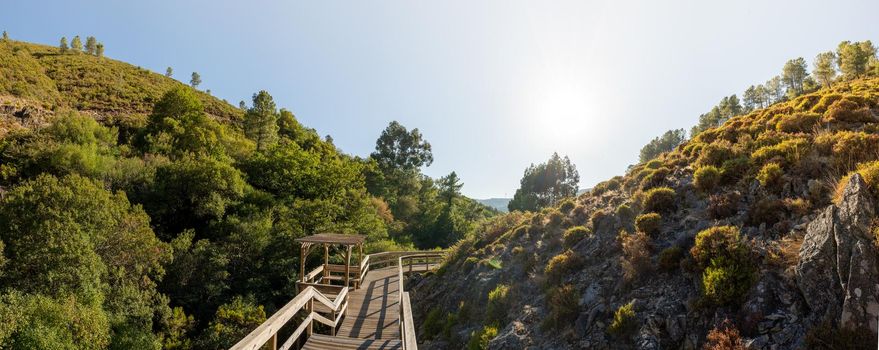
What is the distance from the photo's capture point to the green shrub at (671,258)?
955 centimetres

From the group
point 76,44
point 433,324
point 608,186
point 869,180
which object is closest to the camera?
point 869,180

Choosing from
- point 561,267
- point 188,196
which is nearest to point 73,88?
point 188,196

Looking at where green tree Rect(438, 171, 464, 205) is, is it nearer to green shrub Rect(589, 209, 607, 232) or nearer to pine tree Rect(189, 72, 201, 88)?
green shrub Rect(589, 209, 607, 232)

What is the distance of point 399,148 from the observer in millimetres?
56188

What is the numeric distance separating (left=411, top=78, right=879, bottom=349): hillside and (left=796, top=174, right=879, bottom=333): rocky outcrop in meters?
0.02

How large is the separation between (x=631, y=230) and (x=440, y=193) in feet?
148

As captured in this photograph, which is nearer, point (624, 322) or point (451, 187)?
point (624, 322)

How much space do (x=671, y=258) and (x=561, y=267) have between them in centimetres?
363

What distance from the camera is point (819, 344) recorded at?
591 cm

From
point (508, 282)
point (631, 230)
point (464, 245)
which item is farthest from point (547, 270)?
point (464, 245)

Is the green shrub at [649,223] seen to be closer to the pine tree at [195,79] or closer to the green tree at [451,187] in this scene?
the green tree at [451,187]

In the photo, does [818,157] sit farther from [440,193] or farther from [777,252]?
[440,193]

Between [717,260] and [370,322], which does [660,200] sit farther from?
[370,322]

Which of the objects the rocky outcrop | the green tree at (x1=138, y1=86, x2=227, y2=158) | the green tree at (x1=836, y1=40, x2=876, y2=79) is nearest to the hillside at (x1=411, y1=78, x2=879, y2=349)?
the rocky outcrop
